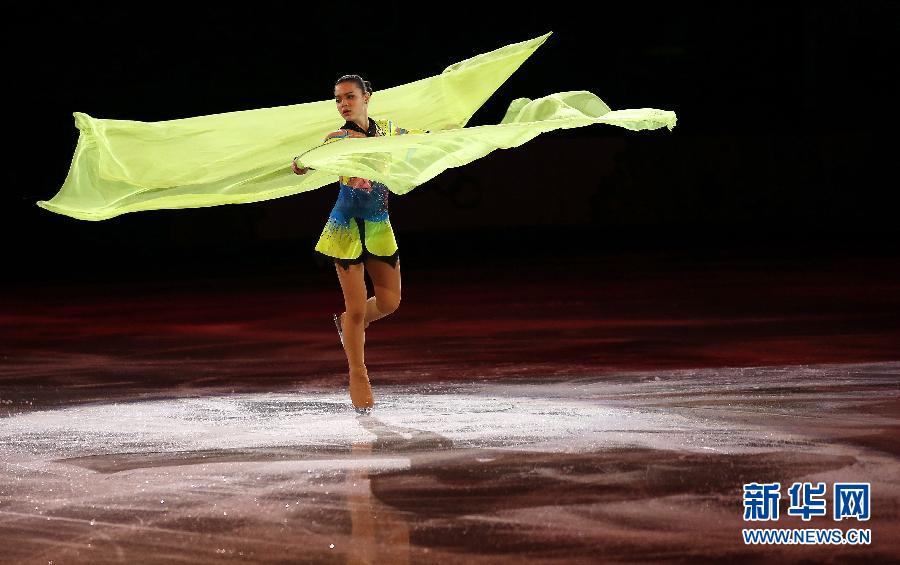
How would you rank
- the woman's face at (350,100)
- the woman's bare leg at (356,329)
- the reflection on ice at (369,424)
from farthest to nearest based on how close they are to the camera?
the woman's bare leg at (356,329) < the woman's face at (350,100) < the reflection on ice at (369,424)

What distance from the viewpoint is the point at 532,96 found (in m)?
23.9

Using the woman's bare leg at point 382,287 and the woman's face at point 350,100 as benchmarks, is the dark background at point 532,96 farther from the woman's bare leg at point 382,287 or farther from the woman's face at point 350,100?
the woman's face at point 350,100

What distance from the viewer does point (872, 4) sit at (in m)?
24.2

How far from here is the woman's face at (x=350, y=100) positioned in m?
6.89

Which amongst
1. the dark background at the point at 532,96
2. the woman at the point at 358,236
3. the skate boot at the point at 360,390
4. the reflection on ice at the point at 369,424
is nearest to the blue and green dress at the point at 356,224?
the woman at the point at 358,236

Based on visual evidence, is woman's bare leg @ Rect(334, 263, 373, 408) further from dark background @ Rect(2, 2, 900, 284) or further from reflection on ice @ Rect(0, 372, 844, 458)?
dark background @ Rect(2, 2, 900, 284)

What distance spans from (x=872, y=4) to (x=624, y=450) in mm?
20423

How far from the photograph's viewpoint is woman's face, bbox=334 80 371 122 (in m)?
6.89

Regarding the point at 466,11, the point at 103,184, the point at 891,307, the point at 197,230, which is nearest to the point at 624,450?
the point at 103,184

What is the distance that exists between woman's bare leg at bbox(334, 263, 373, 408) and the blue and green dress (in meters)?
0.08

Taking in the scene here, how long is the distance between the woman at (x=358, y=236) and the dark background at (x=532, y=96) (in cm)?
1298

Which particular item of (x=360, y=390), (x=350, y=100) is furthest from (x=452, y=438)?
(x=350, y=100)

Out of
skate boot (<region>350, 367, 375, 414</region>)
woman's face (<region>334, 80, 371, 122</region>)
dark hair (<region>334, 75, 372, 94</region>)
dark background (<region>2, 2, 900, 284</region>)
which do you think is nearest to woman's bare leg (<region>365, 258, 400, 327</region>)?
skate boot (<region>350, 367, 375, 414</region>)

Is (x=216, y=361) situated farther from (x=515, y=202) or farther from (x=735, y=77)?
(x=735, y=77)
